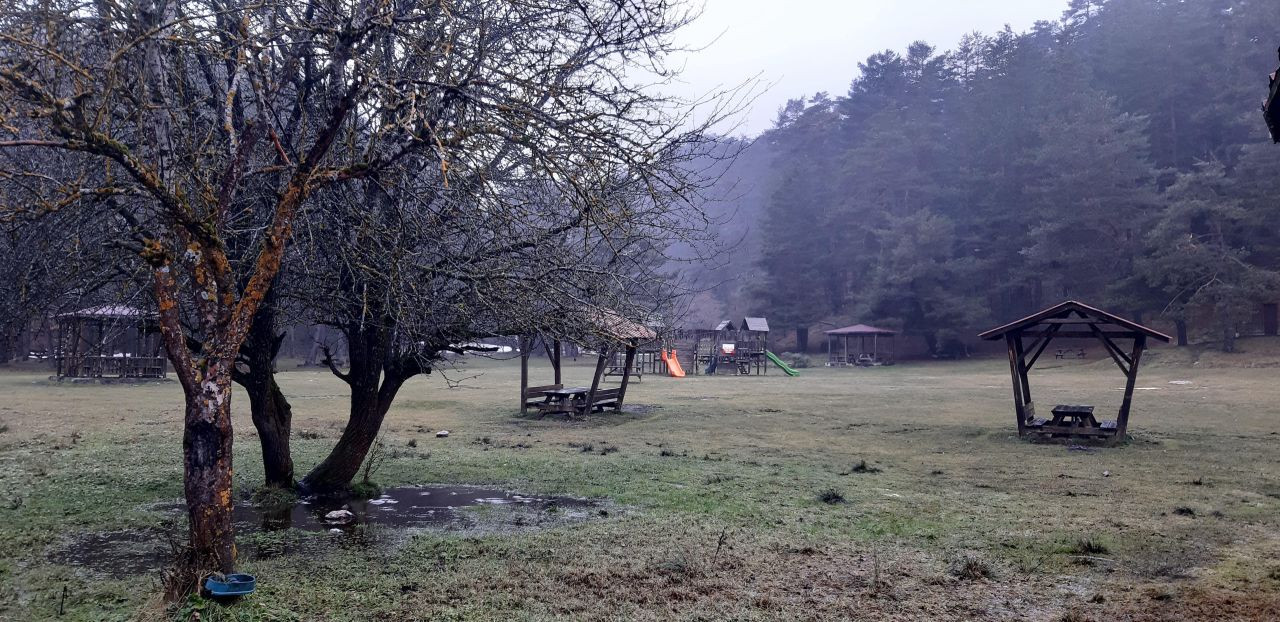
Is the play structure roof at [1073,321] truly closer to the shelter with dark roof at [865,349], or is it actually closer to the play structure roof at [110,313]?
the play structure roof at [110,313]

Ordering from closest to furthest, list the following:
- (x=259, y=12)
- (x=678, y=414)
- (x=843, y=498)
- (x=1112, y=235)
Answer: (x=259, y=12)
(x=843, y=498)
(x=678, y=414)
(x=1112, y=235)

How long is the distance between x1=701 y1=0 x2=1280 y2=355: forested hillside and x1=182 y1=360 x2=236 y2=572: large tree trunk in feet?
91.0

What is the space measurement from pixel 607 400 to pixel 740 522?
1426 centimetres

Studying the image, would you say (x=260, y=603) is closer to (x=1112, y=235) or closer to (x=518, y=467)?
(x=518, y=467)

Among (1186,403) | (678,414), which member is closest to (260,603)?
(678,414)

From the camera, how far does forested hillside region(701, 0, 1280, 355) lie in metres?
41.6

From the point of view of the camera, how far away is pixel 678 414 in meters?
22.6

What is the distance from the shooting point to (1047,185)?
167 ft

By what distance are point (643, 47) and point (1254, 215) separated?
141ft

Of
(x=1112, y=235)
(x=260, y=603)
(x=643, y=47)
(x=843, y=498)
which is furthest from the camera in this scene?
(x=1112, y=235)

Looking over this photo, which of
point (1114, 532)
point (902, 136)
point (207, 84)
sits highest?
point (902, 136)

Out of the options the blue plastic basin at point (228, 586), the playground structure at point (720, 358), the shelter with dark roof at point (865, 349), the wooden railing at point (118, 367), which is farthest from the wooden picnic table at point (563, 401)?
the shelter with dark roof at point (865, 349)

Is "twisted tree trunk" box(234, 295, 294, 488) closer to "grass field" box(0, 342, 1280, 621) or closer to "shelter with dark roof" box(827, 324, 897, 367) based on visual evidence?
"grass field" box(0, 342, 1280, 621)

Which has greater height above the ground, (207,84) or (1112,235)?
(1112,235)
